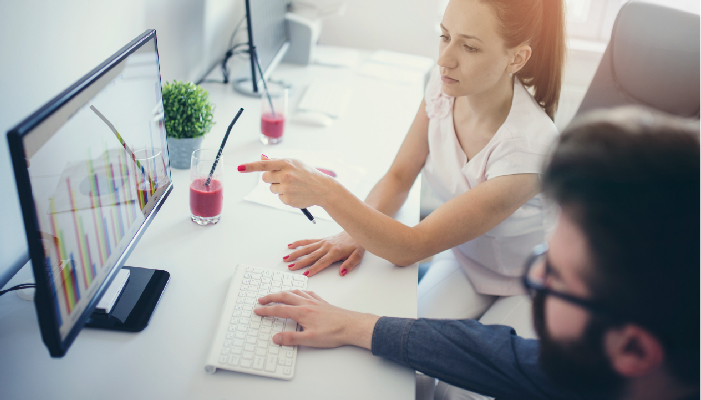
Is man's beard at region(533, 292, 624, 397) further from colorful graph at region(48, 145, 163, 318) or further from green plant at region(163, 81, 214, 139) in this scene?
green plant at region(163, 81, 214, 139)

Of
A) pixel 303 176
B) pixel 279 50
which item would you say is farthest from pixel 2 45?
pixel 279 50

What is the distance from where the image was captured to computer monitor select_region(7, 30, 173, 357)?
54 centimetres

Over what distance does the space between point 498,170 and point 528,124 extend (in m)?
0.13

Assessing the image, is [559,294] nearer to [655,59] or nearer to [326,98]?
[655,59]

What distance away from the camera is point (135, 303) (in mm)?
820

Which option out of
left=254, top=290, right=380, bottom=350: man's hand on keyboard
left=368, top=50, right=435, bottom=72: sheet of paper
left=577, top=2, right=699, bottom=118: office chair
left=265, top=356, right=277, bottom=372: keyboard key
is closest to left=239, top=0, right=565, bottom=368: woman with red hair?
left=254, top=290, right=380, bottom=350: man's hand on keyboard

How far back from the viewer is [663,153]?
463mm

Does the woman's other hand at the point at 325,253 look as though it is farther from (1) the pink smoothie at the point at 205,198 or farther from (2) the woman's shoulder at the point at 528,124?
(2) the woman's shoulder at the point at 528,124

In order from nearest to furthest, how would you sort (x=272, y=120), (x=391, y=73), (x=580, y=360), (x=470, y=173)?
(x=580, y=360)
(x=470, y=173)
(x=272, y=120)
(x=391, y=73)

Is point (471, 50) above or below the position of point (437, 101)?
above

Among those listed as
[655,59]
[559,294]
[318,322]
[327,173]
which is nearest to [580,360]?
[559,294]

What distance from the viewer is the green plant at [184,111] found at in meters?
1.16

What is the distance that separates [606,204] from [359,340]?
43 centimetres

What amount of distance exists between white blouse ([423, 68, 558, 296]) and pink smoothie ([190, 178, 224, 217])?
0.53m
